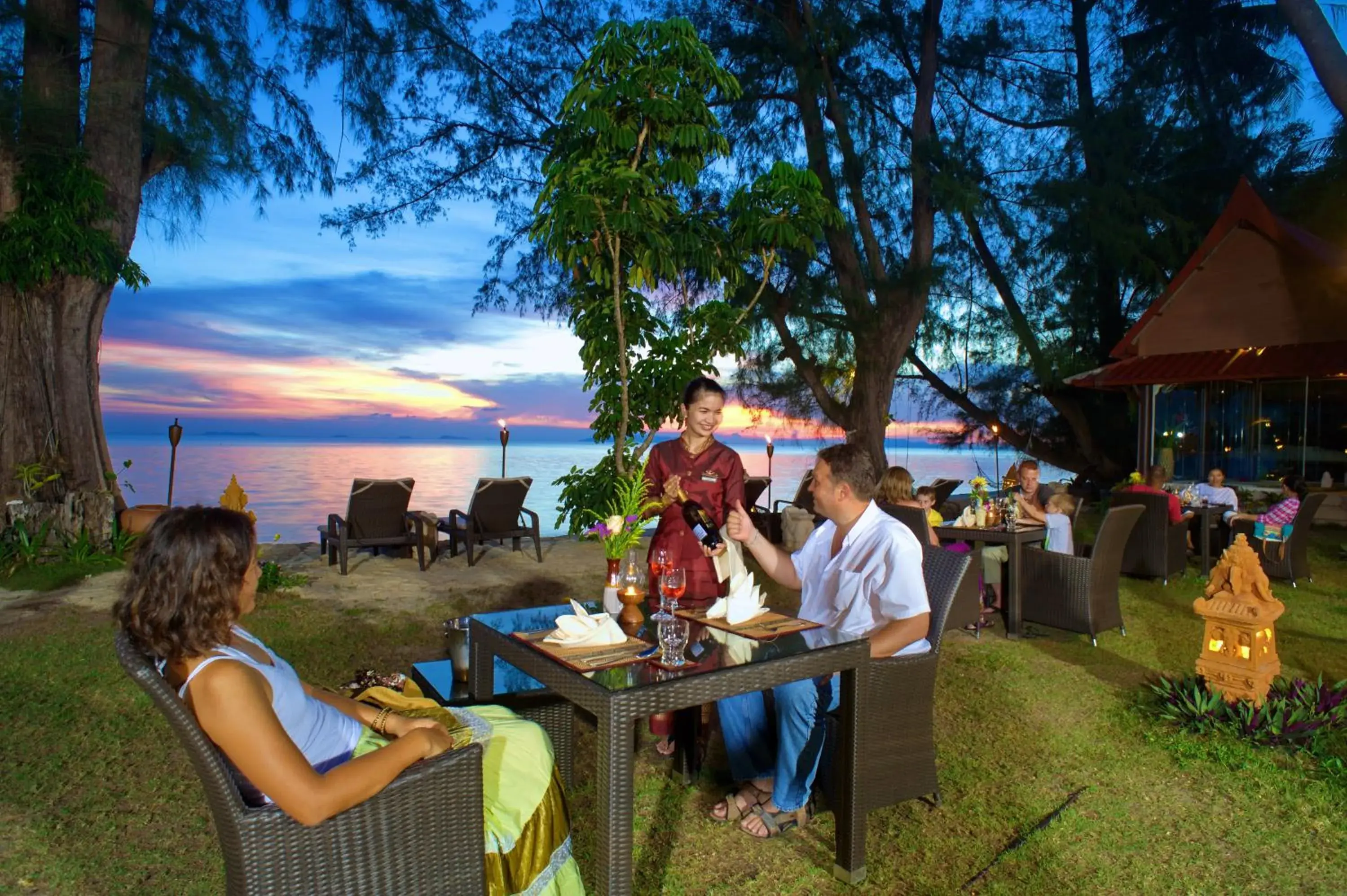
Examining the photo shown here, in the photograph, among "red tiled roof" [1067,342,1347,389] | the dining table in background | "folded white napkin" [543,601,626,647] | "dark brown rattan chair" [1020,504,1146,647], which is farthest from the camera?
"red tiled roof" [1067,342,1347,389]

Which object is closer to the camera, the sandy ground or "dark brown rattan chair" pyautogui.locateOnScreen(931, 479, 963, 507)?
the sandy ground

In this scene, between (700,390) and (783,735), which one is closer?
(783,735)

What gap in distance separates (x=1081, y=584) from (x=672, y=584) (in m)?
3.54

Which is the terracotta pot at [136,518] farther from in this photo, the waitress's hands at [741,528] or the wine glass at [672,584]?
the wine glass at [672,584]

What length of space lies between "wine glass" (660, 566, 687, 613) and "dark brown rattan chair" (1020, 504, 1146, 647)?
342 centimetres

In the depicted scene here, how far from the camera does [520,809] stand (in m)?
1.97

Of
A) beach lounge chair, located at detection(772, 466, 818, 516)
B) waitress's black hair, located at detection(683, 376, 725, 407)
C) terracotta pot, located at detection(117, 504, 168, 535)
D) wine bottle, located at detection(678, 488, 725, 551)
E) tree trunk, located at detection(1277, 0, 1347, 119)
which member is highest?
tree trunk, located at detection(1277, 0, 1347, 119)

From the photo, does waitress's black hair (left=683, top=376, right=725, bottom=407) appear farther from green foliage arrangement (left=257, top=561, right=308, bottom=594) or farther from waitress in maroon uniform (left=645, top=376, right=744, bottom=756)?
green foliage arrangement (left=257, top=561, right=308, bottom=594)

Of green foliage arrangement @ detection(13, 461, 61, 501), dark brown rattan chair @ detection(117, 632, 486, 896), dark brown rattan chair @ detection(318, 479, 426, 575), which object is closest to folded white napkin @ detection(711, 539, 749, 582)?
dark brown rattan chair @ detection(117, 632, 486, 896)

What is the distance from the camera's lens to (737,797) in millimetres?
2924

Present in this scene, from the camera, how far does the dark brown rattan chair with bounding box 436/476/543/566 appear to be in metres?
8.08

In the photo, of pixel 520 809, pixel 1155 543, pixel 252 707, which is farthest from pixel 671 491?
pixel 1155 543

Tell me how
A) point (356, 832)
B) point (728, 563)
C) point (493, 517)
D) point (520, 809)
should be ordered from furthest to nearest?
point (493, 517) → point (728, 563) → point (520, 809) → point (356, 832)

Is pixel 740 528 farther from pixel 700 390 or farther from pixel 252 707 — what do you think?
pixel 252 707
